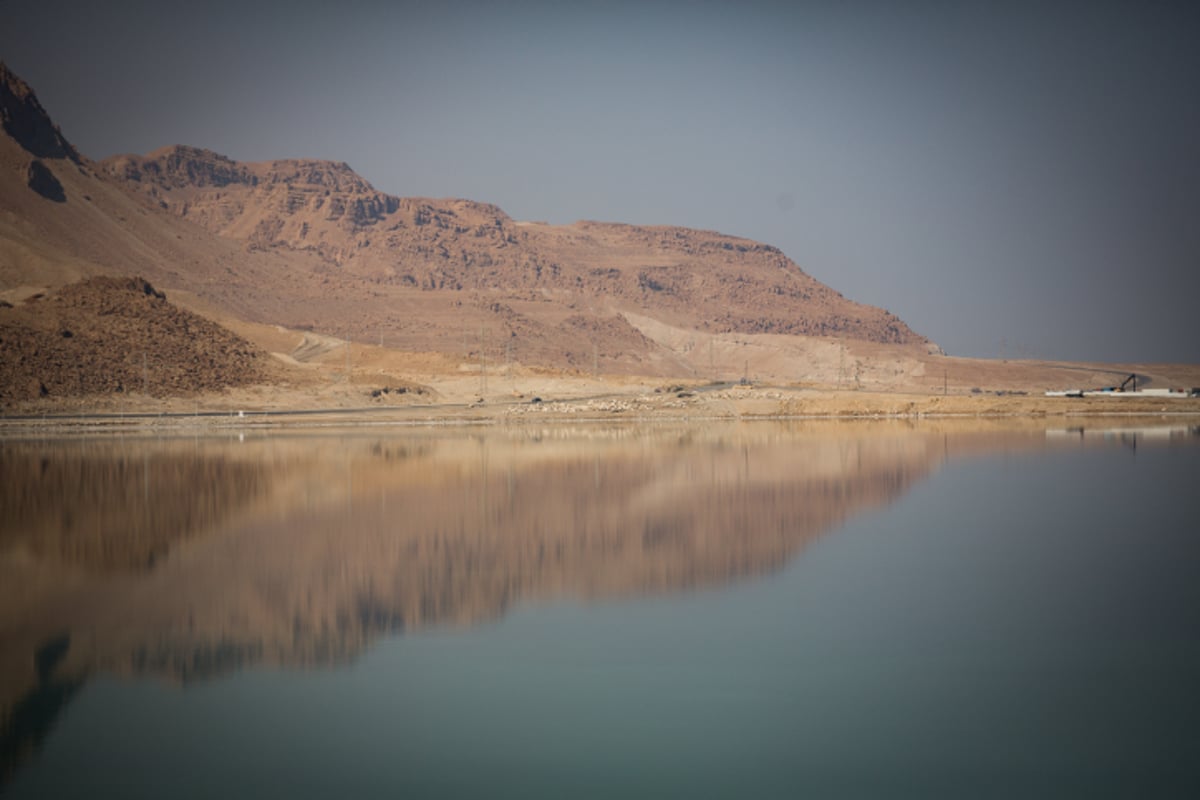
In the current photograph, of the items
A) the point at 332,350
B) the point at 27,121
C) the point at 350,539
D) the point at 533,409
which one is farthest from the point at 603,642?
the point at 27,121

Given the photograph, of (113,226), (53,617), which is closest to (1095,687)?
(53,617)

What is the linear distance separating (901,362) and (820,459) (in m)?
123

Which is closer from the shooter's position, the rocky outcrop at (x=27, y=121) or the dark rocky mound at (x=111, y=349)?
the dark rocky mound at (x=111, y=349)

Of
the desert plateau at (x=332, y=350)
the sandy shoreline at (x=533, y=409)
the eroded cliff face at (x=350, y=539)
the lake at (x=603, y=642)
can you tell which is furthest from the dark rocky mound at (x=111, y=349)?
the lake at (x=603, y=642)

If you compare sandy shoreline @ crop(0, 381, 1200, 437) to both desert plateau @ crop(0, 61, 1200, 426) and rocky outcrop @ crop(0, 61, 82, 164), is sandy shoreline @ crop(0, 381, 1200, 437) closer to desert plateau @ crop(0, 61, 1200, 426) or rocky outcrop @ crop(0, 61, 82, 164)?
desert plateau @ crop(0, 61, 1200, 426)

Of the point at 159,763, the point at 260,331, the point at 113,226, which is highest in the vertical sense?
the point at 113,226

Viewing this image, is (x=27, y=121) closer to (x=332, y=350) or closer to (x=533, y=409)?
(x=332, y=350)

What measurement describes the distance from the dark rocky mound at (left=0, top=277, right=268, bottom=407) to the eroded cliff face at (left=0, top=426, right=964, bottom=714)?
119 ft

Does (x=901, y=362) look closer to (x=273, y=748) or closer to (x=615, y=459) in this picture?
(x=615, y=459)

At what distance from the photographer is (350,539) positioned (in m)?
22.7

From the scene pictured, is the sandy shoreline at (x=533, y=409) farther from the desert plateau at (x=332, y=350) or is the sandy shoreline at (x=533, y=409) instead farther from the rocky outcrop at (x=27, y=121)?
the rocky outcrop at (x=27, y=121)

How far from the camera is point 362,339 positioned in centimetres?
14875

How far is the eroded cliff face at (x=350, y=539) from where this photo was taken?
1523cm

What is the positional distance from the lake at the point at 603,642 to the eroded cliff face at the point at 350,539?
11 cm
